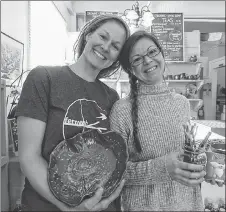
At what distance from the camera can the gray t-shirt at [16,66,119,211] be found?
79 cm

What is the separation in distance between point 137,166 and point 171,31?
162 inches

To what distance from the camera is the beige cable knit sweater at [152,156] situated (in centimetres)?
94

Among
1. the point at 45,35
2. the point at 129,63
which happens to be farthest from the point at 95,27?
the point at 45,35

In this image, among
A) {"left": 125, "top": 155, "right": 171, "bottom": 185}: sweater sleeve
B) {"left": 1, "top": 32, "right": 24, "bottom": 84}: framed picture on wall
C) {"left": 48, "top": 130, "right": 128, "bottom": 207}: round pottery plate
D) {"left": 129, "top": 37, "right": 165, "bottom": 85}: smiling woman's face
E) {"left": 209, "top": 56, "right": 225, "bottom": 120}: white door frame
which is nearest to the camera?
{"left": 48, "top": 130, "right": 128, "bottom": 207}: round pottery plate

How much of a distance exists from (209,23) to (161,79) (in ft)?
15.2

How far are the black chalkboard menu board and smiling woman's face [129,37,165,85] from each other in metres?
3.61

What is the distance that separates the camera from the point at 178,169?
2.63ft

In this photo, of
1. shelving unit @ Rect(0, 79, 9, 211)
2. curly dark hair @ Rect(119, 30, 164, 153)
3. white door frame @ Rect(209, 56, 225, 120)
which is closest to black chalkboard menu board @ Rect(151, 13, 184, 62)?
white door frame @ Rect(209, 56, 225, 120)

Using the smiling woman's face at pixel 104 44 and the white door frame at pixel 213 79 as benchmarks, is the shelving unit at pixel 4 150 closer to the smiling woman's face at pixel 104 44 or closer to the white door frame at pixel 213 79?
the smiling woman's face at pixel 104 44

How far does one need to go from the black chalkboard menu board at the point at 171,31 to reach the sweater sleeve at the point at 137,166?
3.78 m

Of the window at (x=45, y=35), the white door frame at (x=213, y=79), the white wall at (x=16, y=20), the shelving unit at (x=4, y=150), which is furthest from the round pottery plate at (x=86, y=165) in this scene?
the white door frame at (x=213, y=79)

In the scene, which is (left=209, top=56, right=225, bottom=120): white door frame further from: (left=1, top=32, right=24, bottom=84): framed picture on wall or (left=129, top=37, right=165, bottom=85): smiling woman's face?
(left=129, top=37, right=165, bottom=85): smiling woman's face

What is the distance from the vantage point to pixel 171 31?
14.9 ft

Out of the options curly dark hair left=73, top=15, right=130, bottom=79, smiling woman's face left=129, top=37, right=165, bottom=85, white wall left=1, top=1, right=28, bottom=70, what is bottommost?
smiling woman's face left=129, top=37, right=165, bottom=85
